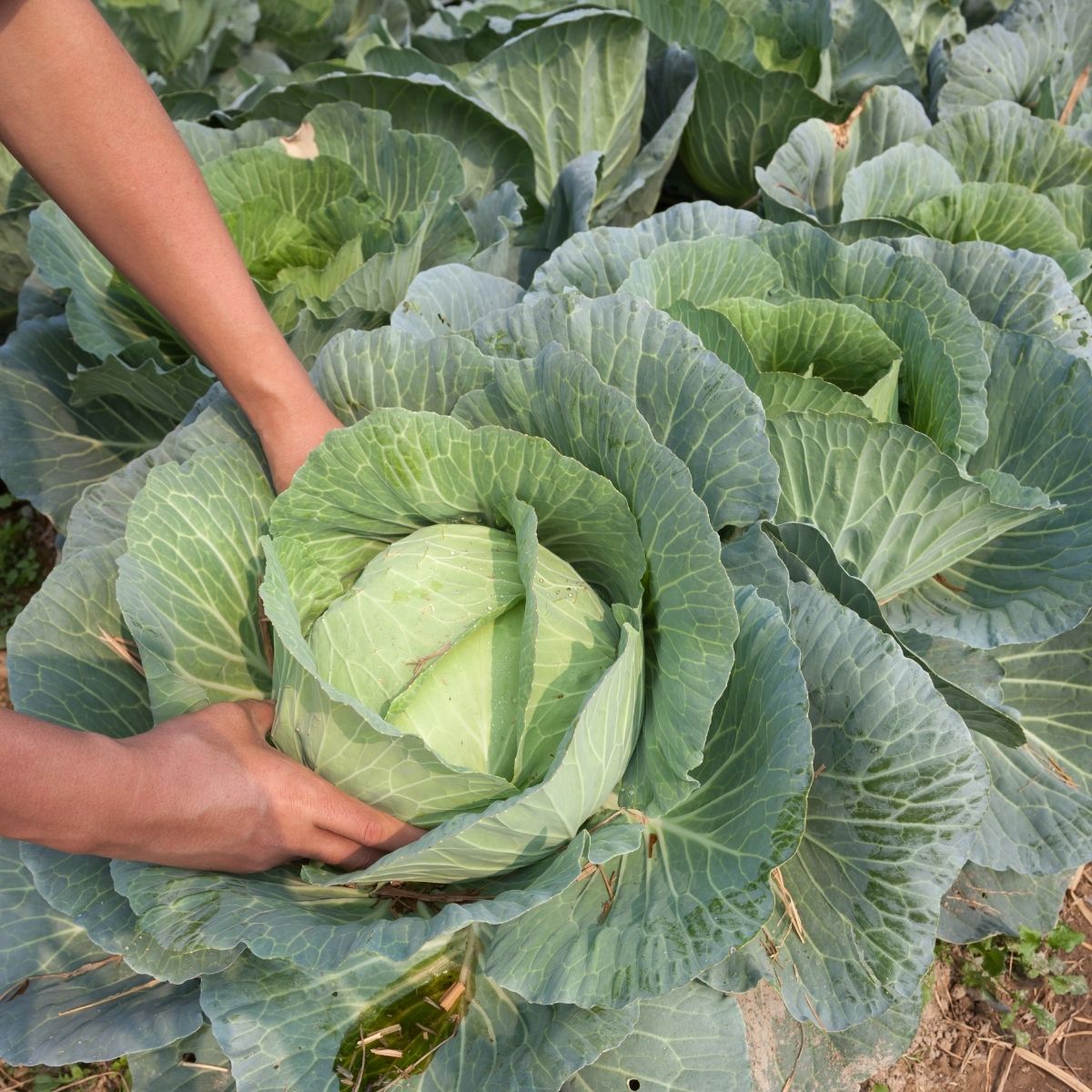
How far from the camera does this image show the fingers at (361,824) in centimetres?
154

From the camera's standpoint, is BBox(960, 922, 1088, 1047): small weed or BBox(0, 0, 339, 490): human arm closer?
BBox(0, 0, 339, 490): human arm

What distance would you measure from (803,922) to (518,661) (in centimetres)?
71

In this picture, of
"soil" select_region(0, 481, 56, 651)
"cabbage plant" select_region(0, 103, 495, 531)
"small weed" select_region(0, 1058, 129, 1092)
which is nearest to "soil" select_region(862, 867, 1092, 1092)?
"small weed" select_region(0, 1058, 129, 1092)

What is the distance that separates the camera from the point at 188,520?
182 centimetres

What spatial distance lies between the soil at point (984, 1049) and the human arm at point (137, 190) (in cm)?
200

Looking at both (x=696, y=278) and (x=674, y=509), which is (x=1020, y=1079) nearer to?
Result: (x=674, y=509)

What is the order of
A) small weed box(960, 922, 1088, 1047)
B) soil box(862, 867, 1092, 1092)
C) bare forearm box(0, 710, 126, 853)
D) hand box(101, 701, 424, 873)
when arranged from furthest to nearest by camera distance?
1. small weed box(960, 922, 1088, 1047)
2. soil box(862, 867, 1092, 1092)
3. hand box(101, 701, 424, 873)
4. bare forearm box(0, 710, 126, 853)

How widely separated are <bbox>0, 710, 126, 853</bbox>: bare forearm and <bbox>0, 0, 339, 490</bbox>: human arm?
743 millimetres

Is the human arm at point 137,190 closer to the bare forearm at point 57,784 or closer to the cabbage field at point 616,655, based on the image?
the cabbage field at point 616,655

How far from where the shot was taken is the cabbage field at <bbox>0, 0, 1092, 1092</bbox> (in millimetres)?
1523

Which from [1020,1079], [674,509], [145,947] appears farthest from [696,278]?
[1020,1079]

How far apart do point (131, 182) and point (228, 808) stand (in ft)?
3.42

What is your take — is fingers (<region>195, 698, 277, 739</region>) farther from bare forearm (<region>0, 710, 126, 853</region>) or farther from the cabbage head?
bare forearm (<region>0, 710, 126, 853</region>)

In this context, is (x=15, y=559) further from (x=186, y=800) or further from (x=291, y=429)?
(x=186, y=800)
